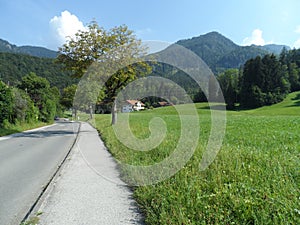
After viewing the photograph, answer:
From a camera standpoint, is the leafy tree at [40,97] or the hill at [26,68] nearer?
the leafy tree at [40,97]

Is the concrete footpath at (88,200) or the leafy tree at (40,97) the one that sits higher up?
the leafy tree at (40,97)

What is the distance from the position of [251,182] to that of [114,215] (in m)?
2.16

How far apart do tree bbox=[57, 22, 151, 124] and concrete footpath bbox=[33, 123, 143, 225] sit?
35.4ft

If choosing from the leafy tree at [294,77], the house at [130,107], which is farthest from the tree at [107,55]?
the leafy tree at [294,77]

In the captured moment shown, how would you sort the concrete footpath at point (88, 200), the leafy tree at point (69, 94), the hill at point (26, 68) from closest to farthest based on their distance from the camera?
the concrete footpath at point (88, 200)
the leafy tree at point (69, 94)
the hill at point (26, 68)

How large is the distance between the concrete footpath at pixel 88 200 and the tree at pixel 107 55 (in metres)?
10.8

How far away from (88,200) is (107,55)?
13.2 meters

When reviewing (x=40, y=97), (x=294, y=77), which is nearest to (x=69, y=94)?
(x=40, y=97)

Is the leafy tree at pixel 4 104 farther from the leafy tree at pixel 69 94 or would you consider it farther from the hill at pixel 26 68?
the hill at pixel 26 68

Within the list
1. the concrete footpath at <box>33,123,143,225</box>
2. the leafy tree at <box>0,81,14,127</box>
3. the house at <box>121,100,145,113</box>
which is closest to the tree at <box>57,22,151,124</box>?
the house at <box>121,100,145,113</box>

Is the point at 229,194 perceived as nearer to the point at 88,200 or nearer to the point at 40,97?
the point at 88,200

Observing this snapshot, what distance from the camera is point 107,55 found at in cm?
1584

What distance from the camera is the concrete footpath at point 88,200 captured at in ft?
10.9

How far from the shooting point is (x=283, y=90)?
63.4 metres
